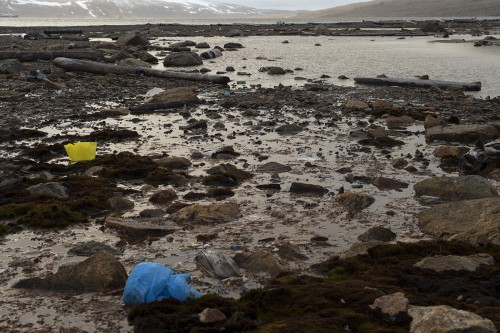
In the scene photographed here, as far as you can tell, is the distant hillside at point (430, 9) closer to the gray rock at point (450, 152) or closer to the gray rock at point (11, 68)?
the gray rock at point (11, 68)

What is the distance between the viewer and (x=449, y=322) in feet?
13.5

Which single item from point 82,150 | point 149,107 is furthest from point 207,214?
point 149,107

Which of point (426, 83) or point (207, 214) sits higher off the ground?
point (426, 83)

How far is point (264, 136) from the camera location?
42.5ft

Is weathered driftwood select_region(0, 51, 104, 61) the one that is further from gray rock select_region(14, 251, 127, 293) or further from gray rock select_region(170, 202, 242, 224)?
gray rock select_region(14, 251, 127, 293)

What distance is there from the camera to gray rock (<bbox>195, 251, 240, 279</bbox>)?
6.11 m

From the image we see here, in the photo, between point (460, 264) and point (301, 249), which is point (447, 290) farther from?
point (301, 249)

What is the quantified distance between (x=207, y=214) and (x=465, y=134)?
697cm

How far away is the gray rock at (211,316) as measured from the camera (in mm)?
4797

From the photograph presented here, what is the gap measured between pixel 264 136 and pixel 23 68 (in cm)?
1491

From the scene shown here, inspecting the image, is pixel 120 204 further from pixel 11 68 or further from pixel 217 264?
pixel 11 68

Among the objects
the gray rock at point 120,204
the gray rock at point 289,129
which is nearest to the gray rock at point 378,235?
the gray rock at point 120,204

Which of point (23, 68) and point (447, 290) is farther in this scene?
point (23, 68)

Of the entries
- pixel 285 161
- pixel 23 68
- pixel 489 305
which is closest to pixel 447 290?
pixel 489 305
